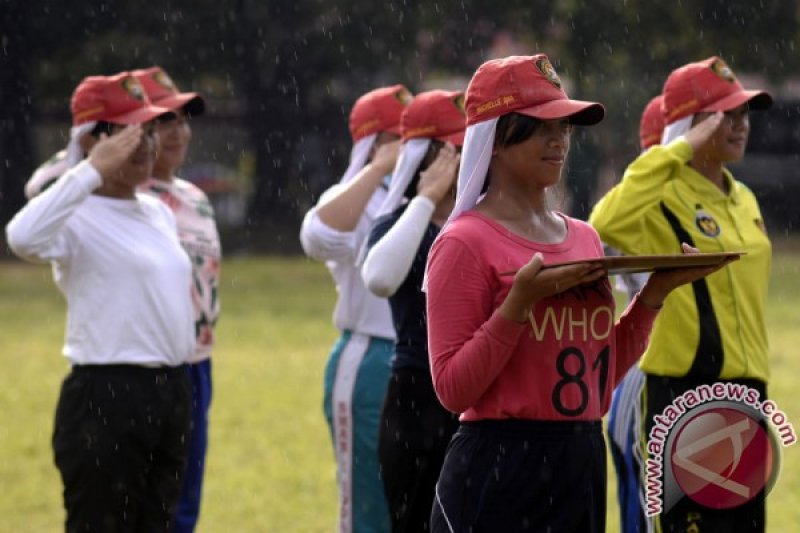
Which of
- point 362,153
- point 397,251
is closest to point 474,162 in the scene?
point 397,251

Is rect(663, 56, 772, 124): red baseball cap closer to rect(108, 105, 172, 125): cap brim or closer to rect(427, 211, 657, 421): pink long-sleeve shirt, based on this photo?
rect(108, 105, 172, 125): cap brim

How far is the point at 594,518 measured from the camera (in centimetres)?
411

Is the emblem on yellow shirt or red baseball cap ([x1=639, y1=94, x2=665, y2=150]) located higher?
red baseball cap ([x1=639, y1=94, x2=665, y2=150])

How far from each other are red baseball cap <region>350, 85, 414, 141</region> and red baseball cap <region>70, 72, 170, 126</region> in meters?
0.93

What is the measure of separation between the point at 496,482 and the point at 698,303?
1.95 meters

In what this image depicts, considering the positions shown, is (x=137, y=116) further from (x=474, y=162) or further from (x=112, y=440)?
(x=474, y=162)

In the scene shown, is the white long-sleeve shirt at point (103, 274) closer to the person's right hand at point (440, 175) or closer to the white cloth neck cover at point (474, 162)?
the person's right hand at point (440, 175)

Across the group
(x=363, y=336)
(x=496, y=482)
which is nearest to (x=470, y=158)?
(x=496, y=482)

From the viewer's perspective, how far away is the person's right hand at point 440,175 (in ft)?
19.0

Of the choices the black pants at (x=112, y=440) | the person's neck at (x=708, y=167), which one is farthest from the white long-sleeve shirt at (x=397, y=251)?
the person's neck at (x=708, y=167)

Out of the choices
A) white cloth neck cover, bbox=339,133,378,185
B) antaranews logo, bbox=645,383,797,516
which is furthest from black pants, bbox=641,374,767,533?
white cloth neck cover, bbox=339,133,378,185

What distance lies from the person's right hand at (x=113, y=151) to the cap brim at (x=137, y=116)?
172mm

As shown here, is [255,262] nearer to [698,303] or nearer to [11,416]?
[11,416]

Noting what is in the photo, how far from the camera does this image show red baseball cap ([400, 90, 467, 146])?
6.05 m
